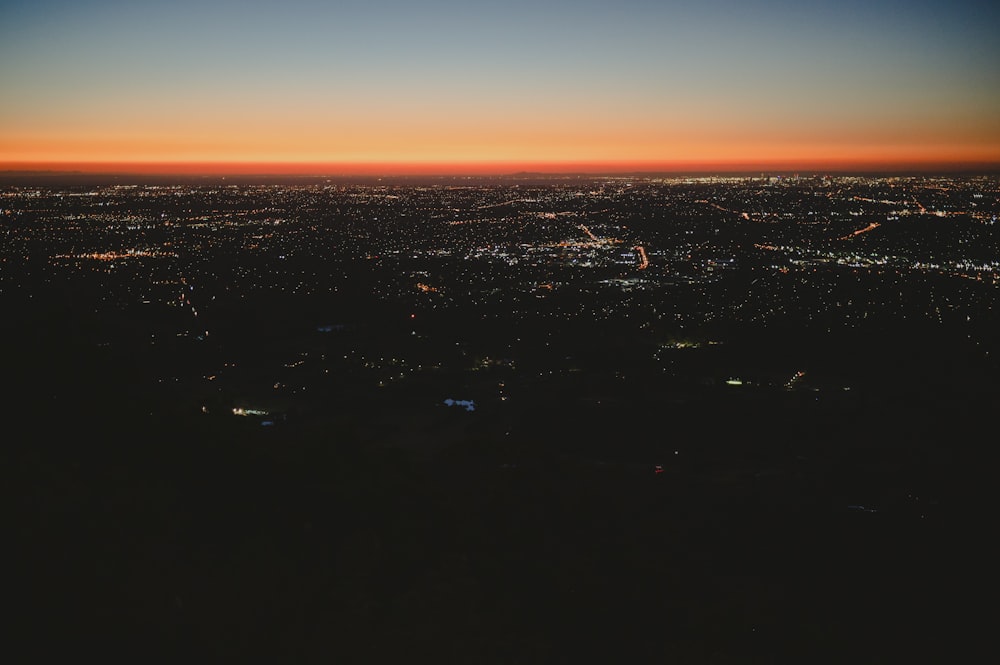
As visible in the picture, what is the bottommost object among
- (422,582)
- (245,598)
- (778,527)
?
(778,527)

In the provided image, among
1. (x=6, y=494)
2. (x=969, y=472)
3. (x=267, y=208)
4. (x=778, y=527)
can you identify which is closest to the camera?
(x=6, y=494)

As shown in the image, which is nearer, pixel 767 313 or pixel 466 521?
pixel 466 521

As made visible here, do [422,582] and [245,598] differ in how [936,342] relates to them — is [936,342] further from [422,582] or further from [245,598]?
[245,598]

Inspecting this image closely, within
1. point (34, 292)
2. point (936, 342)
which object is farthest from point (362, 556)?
point (34, 292)

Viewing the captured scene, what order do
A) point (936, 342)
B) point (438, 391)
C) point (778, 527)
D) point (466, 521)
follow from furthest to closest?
point (936, 342) → point (438, 391) → point (778, 527) → point (466, 521)

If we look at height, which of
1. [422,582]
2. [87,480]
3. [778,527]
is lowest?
[778,527]

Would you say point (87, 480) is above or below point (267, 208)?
below

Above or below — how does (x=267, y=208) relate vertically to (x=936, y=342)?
above

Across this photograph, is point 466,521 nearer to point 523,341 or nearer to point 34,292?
point 523,341

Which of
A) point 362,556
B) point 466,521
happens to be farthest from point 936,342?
point 362,556
